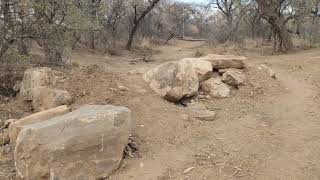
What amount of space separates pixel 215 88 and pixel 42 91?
2.48 meters

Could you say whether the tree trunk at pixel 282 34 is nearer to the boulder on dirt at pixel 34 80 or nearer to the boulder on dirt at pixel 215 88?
the boulder on dirt at pixel 215 88

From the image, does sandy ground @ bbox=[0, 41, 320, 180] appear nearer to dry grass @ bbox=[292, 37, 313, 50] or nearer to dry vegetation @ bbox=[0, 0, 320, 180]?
dry vegetation @ bbox=[0, 0, 320, 180]

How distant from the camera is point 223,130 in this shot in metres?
6.07

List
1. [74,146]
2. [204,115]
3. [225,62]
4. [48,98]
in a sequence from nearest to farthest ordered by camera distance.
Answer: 1. [74,146]
2. [204,115]
3. [48,98]
4. [225,62]

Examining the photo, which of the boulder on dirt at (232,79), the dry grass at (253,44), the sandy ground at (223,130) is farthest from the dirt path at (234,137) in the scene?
the dry grass at (253,44)

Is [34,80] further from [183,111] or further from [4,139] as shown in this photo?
[183,111]

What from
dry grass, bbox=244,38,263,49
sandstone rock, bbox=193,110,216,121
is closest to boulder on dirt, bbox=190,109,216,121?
sandstone rock, bbox=193,110,216,121

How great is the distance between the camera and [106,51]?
1706 cm

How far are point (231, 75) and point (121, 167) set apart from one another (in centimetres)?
271

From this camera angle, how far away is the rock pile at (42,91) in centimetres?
659

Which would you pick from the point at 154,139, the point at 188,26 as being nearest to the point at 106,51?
the point at 154,139

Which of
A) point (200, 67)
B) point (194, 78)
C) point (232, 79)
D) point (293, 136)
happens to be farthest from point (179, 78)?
point (293, 136)

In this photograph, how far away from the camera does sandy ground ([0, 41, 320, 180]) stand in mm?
5121

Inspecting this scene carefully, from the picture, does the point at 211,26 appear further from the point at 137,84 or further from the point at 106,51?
the point at 137,84
